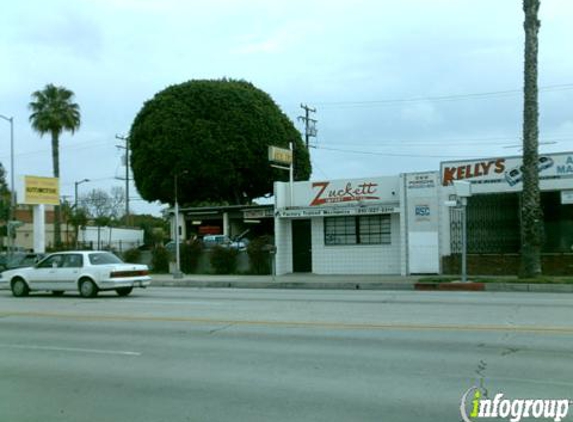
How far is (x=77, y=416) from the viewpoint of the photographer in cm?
625

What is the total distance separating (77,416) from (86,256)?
13565 mm

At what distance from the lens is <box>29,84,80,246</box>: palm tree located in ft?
150

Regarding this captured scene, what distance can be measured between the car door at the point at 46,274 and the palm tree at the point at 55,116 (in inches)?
1049

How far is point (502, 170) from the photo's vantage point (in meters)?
24.0

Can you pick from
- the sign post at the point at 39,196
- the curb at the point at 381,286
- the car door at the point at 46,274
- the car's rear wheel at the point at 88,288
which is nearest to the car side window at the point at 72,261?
the car door at the point at 46,274

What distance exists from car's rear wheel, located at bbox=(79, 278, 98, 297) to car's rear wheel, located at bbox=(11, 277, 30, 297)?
222 cm

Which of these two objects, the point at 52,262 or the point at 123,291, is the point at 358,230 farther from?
the point at 52,262

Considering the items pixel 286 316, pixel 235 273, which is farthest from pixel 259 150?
pixel 286 316

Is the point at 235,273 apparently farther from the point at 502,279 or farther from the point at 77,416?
the point at 77,416

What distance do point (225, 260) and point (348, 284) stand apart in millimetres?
9056

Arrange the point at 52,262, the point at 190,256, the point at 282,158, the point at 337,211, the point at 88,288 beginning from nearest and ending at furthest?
the point at 88,288 < the point at 52,262 < the point at 337,211 < the point at 282,158 < the point at 190,256

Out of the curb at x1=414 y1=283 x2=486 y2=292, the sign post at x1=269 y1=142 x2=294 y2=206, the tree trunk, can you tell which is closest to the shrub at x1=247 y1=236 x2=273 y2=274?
the sign post at x1=269 y1=142 x2=294 y2=206

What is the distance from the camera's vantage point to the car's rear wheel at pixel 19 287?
20.0 metres

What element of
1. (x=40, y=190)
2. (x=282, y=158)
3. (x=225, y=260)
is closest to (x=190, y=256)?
(x=225, y=260)
